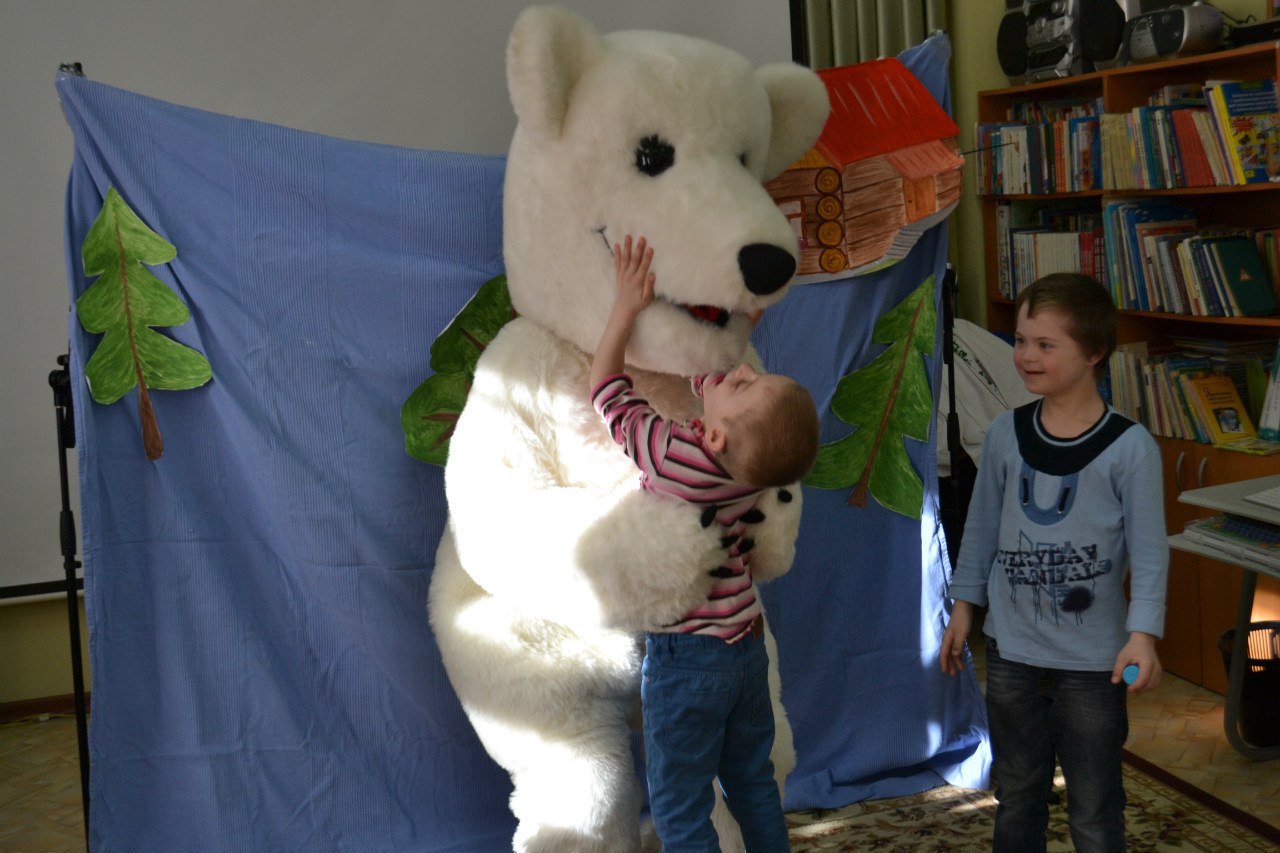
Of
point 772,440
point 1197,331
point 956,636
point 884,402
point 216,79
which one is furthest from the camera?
point 1197,331

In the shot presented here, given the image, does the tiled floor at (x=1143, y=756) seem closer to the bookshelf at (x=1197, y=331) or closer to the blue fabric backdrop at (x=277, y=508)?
the bookshelf at (x=1197, y=331)

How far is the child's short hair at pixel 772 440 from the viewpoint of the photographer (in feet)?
4.39

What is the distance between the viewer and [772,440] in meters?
1.34

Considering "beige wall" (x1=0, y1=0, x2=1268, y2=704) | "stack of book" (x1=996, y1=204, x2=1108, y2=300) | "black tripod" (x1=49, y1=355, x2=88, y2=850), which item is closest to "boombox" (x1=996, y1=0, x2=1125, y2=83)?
"beige wall" (x1=0, y1=0, x2=1268, y2=704)

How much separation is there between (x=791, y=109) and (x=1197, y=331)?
7.25 feet

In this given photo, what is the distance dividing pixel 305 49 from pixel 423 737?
169 cm

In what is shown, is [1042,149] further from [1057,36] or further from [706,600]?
[706,600]

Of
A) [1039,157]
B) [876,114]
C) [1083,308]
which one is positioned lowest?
[1083,308]

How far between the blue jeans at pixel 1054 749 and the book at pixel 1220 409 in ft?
5.31

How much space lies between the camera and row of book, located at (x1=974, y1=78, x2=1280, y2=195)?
9.64 feet

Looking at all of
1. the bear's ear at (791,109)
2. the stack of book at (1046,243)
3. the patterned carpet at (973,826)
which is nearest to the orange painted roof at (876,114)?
the bear's ear at (791,109)

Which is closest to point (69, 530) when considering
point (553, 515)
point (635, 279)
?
point (553, 515)

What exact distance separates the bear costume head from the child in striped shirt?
5 cm

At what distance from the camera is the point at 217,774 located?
1858 mm
